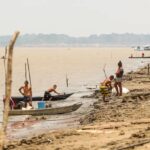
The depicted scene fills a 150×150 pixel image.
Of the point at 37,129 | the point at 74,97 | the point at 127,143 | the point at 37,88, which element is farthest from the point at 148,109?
the point at 37,88

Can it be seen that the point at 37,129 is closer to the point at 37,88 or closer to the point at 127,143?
the point at 127,143

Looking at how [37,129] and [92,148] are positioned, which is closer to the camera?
[92,148]

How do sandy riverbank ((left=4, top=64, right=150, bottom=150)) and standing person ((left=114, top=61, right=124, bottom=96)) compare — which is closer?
sandy riverbank ((left=4, top=64, right=150, bottom=150))

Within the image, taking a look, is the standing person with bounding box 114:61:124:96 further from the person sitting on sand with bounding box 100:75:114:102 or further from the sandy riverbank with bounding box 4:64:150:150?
the sandy riverbank with bounding box 4:64:150:150

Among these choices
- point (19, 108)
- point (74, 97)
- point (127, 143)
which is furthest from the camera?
point (74, 97)

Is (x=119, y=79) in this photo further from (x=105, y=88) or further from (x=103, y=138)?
(x=103, y=138)

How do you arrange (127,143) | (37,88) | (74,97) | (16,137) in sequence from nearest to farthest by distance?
(127,143), (16,137), (74,97), (37,88)

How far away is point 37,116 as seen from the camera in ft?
76.6

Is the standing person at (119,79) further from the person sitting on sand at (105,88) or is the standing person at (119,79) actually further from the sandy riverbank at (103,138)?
the sandy riverbank at (103,138)

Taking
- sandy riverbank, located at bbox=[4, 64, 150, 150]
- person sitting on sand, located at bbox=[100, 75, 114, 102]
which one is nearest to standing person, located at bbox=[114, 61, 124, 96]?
person sitting on sand, located at bbox=[100, 75, 114, 102]

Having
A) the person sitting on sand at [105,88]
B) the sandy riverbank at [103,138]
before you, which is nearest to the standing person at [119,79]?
the person sitting on sand at [105,88]

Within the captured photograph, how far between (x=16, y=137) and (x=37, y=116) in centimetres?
530

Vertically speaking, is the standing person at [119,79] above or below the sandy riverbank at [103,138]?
above

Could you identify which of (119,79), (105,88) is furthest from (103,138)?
(119,79)
